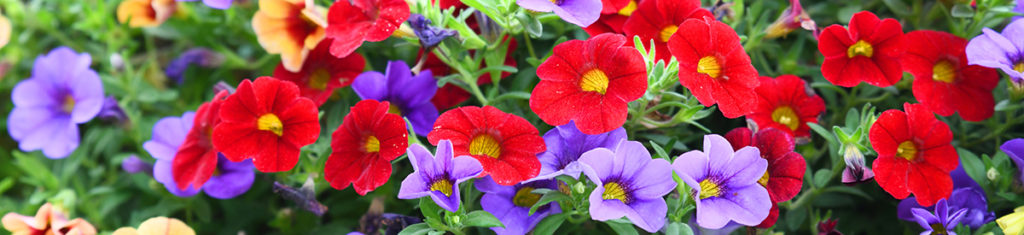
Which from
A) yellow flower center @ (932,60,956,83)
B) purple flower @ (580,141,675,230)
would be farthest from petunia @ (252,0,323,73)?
yellow flower center @ (932,60,956,83)

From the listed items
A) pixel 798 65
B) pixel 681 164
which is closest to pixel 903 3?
pixel 798 65

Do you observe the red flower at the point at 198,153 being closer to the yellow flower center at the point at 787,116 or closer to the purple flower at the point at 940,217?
the yellow flower center at the point at 787,116

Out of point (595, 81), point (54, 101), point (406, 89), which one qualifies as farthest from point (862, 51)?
point (54, 101)

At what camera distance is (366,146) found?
1.05 metres

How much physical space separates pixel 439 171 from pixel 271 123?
309 millimetres

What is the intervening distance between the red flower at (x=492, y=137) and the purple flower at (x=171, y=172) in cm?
43

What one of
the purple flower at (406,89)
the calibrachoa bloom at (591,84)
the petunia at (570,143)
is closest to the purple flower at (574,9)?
the calibrachoa bloom at (591,84)

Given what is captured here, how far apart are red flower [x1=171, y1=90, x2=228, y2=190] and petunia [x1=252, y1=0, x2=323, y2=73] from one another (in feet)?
0.36

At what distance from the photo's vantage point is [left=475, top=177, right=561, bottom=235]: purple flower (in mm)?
970

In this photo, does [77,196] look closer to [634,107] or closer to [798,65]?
[634,107]

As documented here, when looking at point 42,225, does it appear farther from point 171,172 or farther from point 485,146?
point 485,146

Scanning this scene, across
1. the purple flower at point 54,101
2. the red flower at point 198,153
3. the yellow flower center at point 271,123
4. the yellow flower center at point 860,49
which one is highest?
the yellow flower center at point 860,49

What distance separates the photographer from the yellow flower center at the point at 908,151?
1.01 meters

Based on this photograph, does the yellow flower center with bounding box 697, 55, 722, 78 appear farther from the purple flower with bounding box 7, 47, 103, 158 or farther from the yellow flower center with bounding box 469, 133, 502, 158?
the purple flower with bounding box 7, 47, 103, 158
